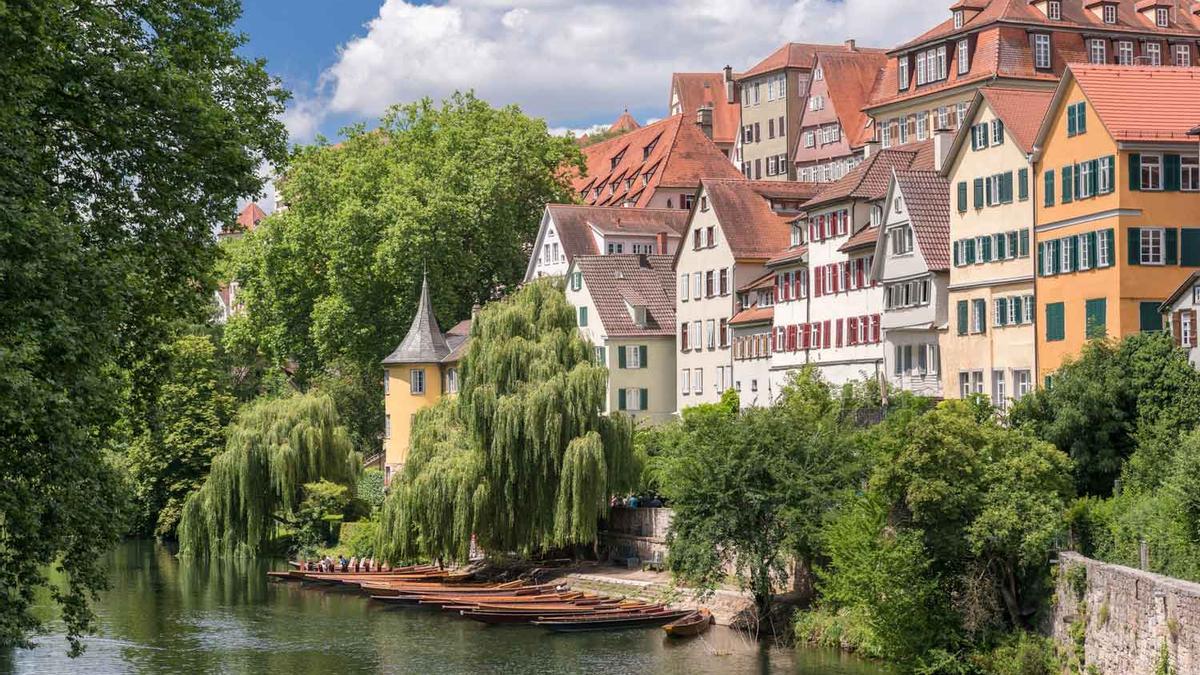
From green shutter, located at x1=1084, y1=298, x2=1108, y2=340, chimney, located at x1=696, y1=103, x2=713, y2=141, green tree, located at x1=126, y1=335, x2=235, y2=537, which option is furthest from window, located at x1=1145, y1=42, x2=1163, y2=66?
chimney, located at x1=696, y1=103, x2=713, y2=141

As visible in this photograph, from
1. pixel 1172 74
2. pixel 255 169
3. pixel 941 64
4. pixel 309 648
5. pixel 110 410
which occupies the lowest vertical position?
pixel 309 648

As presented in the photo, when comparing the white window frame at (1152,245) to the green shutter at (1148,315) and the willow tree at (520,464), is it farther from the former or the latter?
the willow tree at (520,464)

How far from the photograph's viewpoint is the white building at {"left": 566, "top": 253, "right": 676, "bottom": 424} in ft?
254

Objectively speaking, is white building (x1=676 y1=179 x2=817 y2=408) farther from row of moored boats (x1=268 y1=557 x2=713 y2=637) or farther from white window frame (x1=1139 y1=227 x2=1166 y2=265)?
white window frame (x1=1139 y1=227 x2=1166 y2=265)

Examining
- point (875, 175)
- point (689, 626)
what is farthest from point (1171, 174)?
point (875, 175)

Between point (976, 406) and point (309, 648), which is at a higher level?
point (976, 406)

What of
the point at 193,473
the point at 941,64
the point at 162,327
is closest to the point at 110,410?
the point at 162,327

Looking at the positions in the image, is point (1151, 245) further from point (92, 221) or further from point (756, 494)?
point (92, 221)

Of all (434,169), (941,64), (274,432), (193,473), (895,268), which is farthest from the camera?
(434,169)

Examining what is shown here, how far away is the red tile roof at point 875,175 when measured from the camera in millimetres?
60969

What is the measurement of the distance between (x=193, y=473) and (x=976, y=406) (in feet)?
145

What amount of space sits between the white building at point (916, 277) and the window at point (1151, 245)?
10.0 m

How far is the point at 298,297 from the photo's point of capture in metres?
92.7

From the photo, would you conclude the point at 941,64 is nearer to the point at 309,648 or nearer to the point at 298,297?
the point at 298,297
